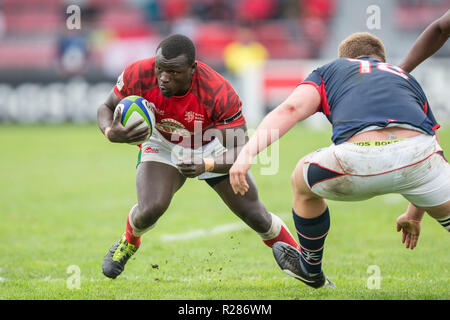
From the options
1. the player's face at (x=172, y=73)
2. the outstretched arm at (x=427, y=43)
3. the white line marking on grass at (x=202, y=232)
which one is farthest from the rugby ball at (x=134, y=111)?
the white line marking on grass at (x=202, y=232)

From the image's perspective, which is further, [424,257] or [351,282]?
[424,257]

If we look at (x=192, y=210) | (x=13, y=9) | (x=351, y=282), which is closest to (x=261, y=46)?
(x=13, y=9)

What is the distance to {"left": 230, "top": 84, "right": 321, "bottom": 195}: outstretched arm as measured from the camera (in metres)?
4.08

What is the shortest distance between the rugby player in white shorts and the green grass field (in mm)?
1015

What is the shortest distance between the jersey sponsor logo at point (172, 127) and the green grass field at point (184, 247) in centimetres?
121

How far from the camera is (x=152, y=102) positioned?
530cm

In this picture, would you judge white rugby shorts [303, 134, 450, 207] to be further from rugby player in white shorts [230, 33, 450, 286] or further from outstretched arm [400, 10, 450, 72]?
outstretched arm [400, 10, 450, 72]

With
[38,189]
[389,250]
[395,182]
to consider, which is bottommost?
[38,189]

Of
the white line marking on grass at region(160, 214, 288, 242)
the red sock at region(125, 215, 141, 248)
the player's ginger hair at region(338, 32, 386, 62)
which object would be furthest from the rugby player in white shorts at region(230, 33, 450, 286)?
the white line marking on grass at region(160, 214, 288, 242)

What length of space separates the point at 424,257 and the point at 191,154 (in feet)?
8.34

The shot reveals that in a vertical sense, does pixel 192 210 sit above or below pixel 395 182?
below
